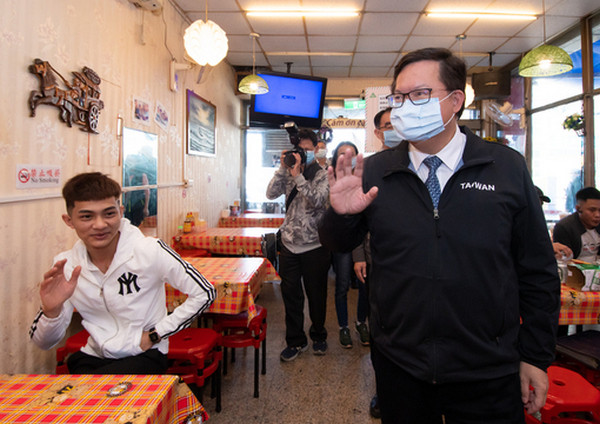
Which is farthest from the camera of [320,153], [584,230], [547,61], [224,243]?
[224,243]

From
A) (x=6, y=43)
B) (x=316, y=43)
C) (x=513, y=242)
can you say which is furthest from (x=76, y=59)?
(x=316, y=43)

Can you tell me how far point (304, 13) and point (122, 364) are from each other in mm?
3980

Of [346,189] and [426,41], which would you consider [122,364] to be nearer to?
[346,189]

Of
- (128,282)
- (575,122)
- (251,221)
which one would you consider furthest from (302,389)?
(575,122)

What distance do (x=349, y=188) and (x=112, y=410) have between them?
35.0 inches

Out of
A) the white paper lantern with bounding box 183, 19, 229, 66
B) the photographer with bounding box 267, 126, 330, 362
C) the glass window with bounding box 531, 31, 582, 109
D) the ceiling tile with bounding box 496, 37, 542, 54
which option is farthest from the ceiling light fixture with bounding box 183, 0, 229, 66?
the glass window with bounding box 531, 31, 582, 109

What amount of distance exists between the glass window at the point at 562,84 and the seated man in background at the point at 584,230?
96.1 inches

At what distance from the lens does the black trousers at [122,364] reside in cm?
141

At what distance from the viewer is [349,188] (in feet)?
3.78

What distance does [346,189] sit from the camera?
1.15m

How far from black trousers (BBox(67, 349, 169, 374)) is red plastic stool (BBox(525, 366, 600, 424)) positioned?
158 cm

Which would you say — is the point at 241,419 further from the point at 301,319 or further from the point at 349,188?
the point at 349,188

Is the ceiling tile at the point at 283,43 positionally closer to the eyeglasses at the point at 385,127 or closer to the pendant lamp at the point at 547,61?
the pendant lamp at the point at 547,61

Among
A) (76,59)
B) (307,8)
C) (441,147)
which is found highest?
(307,8)
